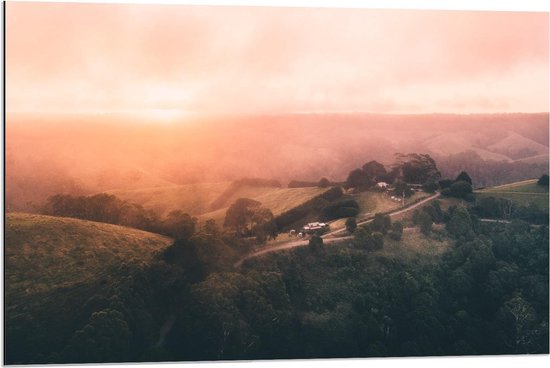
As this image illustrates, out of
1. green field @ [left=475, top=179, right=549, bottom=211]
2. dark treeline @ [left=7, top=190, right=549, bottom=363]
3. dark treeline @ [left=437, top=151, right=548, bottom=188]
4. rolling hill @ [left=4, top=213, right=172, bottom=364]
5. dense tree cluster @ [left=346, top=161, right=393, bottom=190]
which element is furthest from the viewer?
dark treeline @ [left=437, top=151, right=548, bottom=188]

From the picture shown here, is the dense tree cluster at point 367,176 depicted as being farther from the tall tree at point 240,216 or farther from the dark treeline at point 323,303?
the tall tree at point 240,216

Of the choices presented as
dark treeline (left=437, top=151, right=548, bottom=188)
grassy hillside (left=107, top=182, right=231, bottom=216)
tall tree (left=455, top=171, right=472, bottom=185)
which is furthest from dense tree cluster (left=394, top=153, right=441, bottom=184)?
grassy hillside (left=107, top=182, right=231, bottom=216)

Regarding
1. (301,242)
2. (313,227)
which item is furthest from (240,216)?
(313,227)

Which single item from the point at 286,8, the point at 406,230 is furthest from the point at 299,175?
the point at 286,8

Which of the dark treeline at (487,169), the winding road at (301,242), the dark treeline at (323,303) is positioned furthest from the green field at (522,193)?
the winding road at (301,242)

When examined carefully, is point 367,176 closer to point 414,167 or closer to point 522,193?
point 414,167

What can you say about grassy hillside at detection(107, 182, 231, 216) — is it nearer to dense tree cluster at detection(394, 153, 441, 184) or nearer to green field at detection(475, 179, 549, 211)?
dense tree cluster at detection(394, 153, 441, 184)

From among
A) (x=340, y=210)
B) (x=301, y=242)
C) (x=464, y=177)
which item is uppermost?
(x=464, y=177)
